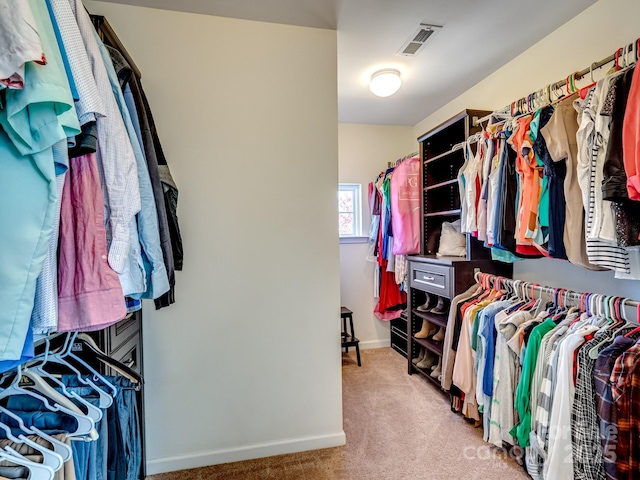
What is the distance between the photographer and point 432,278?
8.02 feet

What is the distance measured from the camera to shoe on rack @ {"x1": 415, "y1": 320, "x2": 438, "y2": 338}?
8.85 ft

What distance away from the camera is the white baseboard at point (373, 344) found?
343cm

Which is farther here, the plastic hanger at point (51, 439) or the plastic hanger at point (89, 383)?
the plastic hanger at point (89, 383)

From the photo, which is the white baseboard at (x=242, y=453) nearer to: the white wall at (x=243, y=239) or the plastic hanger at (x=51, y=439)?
the white wall at (x=243, y=239)

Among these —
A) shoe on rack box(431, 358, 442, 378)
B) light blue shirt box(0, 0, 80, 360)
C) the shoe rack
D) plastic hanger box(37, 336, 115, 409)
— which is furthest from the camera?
shoe on rack box(431, 358, 442, 378)

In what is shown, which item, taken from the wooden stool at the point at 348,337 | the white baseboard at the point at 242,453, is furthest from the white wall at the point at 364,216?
the white baseboard at the point at 242,453

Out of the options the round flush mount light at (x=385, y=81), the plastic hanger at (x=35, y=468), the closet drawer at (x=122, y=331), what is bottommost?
Answer: the plastic hanger at (x=35, y=468)

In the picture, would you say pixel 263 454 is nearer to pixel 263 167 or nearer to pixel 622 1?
pixel 263 167

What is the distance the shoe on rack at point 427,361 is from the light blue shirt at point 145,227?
224 centimetres

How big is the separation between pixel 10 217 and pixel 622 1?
2.42 m

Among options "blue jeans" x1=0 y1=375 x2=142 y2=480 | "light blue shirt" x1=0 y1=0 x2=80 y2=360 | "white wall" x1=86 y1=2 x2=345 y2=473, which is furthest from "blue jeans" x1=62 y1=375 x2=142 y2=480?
"white wall" x1=86 y1=2 x2=345 y2=473

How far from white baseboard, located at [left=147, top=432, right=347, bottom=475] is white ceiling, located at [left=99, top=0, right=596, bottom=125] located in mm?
2273

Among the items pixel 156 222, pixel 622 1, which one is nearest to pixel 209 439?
pixel 156 222

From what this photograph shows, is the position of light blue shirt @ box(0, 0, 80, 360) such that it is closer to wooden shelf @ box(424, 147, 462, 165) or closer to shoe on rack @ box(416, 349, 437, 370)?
wooden shelf @ box(424, 147, 462, 165)
